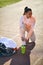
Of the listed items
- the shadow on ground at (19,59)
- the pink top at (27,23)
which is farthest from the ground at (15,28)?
the pink top at (27,23)

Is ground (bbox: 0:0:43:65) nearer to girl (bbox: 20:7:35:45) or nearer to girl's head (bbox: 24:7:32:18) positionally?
girl (bbox: 20:7:35:45)

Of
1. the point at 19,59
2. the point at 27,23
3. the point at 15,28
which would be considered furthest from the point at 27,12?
the point at 15,28

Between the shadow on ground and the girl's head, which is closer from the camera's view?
the shadow on ground

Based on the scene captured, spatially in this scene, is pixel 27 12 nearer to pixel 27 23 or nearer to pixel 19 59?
pixel 27 23

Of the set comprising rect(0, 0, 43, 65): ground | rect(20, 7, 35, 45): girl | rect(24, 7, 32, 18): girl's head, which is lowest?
rect(0, 0, 43, 65): ground

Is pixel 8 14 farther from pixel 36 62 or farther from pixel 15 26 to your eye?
pixel 36 62

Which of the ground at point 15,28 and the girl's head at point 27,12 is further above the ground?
the girl's head at point 27,12

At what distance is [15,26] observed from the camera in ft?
39.2

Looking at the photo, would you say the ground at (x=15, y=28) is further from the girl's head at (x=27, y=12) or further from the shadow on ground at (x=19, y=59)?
the girl's head at (x=27, y=12)

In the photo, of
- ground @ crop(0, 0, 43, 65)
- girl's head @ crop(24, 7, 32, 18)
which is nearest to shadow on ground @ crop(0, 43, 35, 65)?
ground @ crop(0, 0, 43, 65)

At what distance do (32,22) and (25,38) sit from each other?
0.58 meters

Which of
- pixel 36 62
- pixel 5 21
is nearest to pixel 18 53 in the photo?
pixel 36 62

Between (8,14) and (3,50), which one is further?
(8,14)

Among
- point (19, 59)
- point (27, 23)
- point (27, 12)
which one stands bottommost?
point (19, 59)
